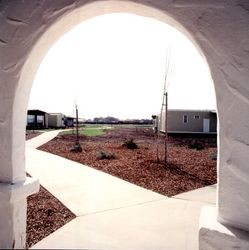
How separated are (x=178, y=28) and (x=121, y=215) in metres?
3.47

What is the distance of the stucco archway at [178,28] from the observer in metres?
2.31

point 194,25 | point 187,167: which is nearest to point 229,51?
point 194,25

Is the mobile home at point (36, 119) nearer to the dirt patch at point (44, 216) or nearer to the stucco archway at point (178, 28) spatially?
the dirt patch at point (44, 216)

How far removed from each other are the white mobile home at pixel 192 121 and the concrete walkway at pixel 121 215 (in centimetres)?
2385

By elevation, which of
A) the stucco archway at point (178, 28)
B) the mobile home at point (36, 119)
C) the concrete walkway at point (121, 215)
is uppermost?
the stucco archway at point (178, 28)

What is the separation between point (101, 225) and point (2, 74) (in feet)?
9.28

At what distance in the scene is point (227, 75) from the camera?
2.32m

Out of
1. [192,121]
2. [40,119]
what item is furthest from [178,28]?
[40,119]

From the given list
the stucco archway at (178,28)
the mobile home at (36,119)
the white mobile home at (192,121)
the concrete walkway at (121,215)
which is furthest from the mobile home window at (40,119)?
the stucco archway at (178,28)

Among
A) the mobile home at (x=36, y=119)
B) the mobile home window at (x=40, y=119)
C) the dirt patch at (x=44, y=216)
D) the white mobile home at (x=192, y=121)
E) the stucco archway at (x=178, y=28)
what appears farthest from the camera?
the mobile home window at (x=40, y=119)

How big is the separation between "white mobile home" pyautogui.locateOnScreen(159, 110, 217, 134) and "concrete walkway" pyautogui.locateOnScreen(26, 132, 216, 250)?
78.3ft

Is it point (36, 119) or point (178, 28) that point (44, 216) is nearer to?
point (178, 28)

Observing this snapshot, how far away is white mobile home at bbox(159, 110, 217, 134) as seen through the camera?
103 ft

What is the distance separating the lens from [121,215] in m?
5.00
